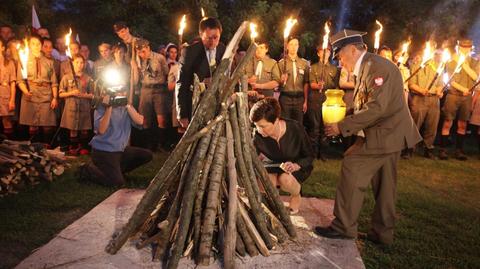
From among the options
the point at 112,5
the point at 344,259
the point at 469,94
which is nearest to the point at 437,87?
the point at 469,94

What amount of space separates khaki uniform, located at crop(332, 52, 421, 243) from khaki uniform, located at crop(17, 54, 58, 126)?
688 cm

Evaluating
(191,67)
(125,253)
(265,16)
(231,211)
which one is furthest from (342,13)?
(125,253)

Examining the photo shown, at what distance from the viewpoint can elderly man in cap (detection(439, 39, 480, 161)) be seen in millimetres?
10094

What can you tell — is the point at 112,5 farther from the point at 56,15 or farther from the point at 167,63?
the point at 167,63

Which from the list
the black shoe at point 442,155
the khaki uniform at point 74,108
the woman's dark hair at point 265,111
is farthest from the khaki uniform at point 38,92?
the black shoe at point 442,155

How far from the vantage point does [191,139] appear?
4141mm

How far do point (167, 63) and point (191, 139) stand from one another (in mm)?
6589

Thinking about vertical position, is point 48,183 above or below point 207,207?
below

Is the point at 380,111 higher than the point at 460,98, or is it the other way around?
the point at 460,98

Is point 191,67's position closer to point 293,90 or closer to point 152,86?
→ point 293,90

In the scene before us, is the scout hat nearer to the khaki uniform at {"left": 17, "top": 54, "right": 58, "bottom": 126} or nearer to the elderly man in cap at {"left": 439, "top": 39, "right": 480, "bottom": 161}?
the elderly man in cap at {"left": 439, "top": 39, "right": 480, "bottom": 161}

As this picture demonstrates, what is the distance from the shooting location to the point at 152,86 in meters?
9.74

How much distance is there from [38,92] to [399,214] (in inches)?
290

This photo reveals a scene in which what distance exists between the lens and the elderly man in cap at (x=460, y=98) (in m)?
10.1
